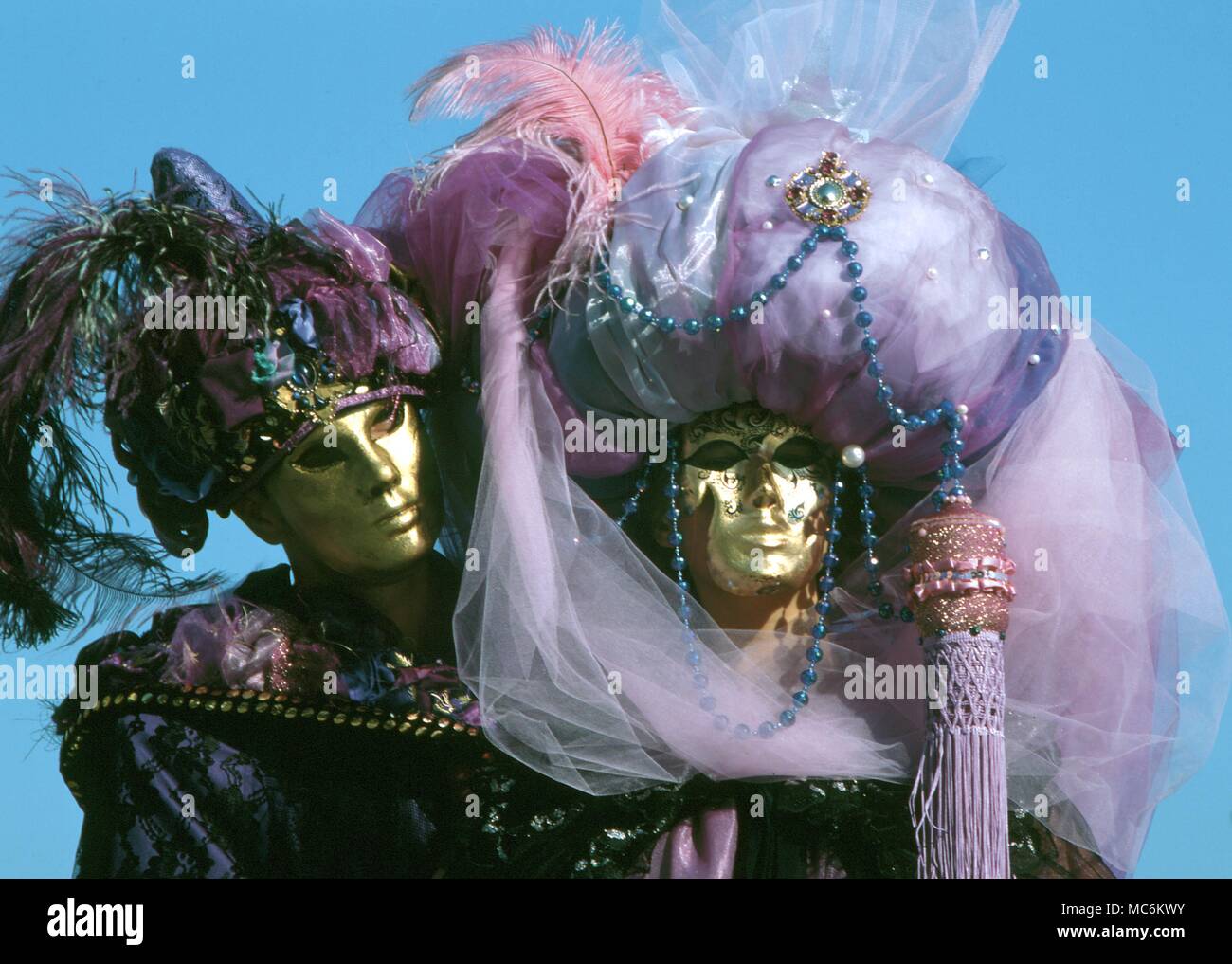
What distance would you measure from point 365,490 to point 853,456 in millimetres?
738

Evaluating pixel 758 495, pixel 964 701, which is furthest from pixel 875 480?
pixel 964 701

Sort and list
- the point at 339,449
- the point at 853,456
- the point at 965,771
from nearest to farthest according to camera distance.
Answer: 1. the point at 965,771
2. the point at 853,456
3. the point at 339,449

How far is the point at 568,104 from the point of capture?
11.4 feet

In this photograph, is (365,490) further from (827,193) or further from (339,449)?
(827,193)

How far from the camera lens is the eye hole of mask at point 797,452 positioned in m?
3.37

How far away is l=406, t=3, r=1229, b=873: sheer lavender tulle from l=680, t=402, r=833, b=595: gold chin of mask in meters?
0.05

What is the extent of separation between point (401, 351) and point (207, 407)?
30 cm

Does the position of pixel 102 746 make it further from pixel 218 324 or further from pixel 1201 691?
pixel 1201 691

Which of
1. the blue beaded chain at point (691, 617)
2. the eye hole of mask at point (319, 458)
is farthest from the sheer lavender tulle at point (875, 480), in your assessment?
the eye hole of mask at point (319, 458)

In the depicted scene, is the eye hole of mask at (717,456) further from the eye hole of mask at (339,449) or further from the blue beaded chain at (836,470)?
the eye hole of mask at (339,449)

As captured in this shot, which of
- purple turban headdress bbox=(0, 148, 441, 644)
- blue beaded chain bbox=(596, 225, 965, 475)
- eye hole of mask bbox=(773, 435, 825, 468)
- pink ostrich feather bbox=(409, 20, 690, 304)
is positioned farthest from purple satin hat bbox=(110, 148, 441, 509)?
eye hole of mask bbox=(773, 435, 825, 468)

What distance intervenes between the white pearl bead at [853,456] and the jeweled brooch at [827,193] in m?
0.34

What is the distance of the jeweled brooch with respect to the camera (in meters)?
3.22
